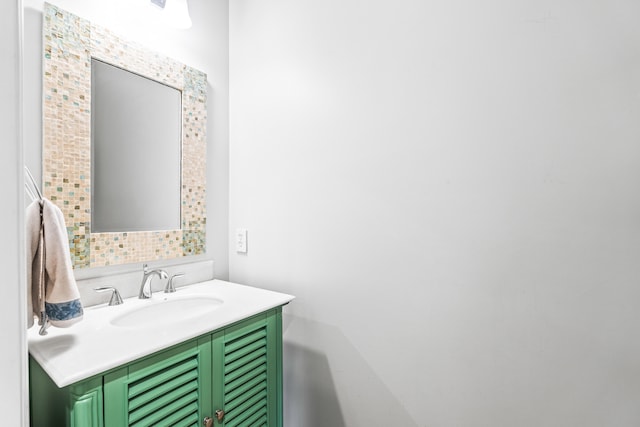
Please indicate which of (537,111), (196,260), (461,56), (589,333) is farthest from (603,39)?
(196,260)

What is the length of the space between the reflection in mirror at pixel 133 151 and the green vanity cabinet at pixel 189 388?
0.59 meters

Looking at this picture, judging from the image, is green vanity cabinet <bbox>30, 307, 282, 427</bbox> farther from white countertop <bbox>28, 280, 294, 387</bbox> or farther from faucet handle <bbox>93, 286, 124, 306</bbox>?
faucet handle <bbox>93, 286, 124, 306</bbox>

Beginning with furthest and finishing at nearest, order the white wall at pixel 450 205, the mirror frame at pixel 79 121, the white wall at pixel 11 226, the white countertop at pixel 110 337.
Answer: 1. the mirror frame at pixel 79 121
2. the white wall at pixel 450 205
3. the white countertop at pixel 110 337
4. the white wall at pixel 11 226

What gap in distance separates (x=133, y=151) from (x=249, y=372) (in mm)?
976

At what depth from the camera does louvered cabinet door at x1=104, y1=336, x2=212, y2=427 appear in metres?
0.77

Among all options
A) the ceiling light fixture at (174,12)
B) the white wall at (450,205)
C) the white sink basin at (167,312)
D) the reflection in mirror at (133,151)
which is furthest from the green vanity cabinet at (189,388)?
the ceiling light fixture at (174,12)

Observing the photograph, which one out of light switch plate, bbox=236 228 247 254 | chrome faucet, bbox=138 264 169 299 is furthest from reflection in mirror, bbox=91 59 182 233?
light switch plate, bbox=236 228 247 254

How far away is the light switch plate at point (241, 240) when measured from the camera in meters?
1.62

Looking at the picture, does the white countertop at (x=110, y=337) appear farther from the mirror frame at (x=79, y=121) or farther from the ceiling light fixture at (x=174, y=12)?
the ceiling light fixture at (x=174, y=12)

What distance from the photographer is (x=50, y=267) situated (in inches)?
30.7

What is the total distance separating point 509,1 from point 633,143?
0.56 metres

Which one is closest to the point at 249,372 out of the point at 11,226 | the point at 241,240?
the point at 241,240

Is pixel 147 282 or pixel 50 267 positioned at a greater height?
pixel 50 267

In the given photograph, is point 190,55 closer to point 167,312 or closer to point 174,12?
point 174,12
